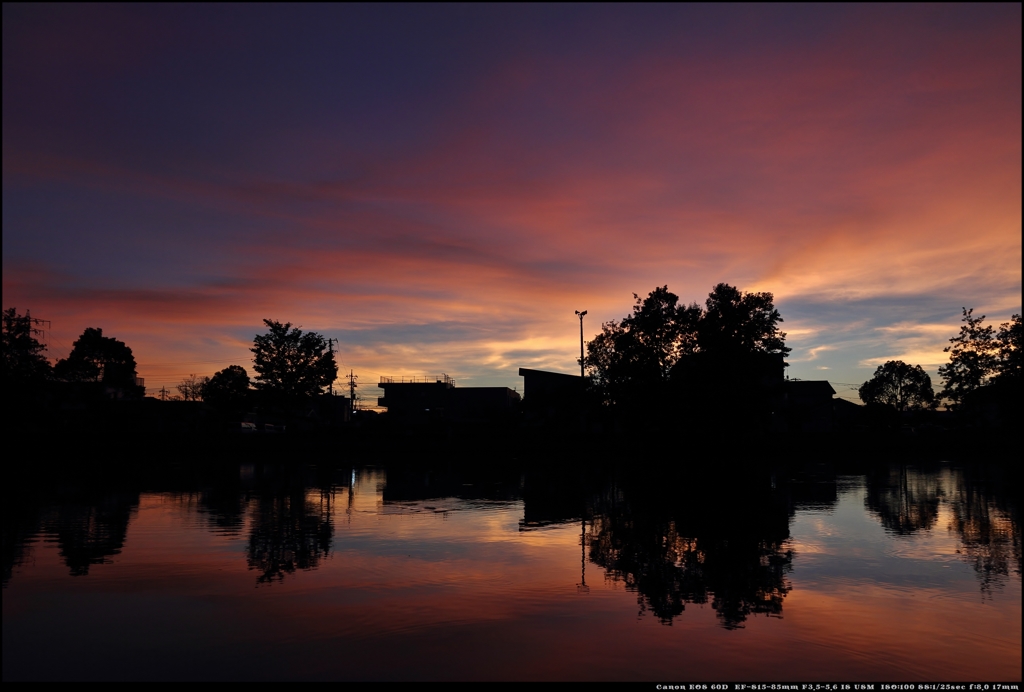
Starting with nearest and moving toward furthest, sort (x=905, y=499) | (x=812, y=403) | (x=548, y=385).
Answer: (x=905, y=499) < (x=548, y=385) < (x=812, y=403)

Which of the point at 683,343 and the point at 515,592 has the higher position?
the point at 683,343

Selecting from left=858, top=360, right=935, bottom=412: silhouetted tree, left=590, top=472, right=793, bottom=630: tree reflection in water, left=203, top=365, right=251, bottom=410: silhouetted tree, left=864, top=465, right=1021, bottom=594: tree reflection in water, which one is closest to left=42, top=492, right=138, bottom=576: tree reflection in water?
left=590, top=472, right=793, bottom=630: tree reflection in water

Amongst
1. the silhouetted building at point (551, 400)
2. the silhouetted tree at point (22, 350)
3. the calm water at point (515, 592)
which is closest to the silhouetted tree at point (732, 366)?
the silhouetted building at point (551, 400)

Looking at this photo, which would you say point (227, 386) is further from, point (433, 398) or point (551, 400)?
point (551, 400)

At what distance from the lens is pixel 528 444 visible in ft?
235

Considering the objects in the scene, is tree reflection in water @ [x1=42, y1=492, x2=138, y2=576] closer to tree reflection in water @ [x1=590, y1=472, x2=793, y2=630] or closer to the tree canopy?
tree reflection in water @ [x1=590, y1=472, x2=793, y2=630]

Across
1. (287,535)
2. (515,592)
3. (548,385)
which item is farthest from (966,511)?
(548,385)

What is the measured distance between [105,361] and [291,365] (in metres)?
72.3

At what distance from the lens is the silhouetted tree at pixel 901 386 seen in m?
171

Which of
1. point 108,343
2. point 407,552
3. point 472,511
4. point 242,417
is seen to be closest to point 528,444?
point 472,511

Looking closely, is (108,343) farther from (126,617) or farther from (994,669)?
(994,669)

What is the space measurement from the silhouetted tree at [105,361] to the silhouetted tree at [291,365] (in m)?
56.9

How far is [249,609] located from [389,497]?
19404 mm

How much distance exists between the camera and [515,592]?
13.4 meters
